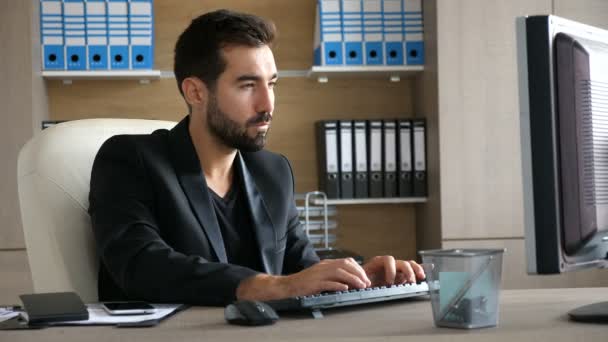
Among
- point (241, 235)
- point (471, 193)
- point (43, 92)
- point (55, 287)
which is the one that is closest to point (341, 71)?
point (471, 193)

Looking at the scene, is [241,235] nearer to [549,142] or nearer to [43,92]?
[549,142]

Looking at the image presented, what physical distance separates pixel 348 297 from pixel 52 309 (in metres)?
0.42

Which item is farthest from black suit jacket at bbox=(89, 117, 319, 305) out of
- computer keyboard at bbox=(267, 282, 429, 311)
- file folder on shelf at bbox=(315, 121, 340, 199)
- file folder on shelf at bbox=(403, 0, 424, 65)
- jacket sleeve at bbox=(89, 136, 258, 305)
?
file folder on shelf at bbox=(403, 0, 424, 65)

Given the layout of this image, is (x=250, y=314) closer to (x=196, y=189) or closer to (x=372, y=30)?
(x=196, y=189)

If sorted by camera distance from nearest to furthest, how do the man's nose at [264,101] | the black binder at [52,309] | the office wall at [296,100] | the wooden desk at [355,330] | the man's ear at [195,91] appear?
the wooden desk at [355,330] < the black binder at [52,309] < the man's nose at [264,101] < the man's ear at [195,91] < the office wall at [296,100]

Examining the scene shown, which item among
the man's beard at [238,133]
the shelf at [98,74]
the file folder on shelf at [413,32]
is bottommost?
the man's beard at [238,133]

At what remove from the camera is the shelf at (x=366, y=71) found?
3.61 meters

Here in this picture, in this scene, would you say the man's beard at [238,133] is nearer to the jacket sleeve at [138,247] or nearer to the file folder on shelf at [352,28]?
the jacket sleeve at [138,247]

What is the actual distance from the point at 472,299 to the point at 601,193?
0.28 m

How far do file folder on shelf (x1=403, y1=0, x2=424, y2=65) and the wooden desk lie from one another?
249 cm

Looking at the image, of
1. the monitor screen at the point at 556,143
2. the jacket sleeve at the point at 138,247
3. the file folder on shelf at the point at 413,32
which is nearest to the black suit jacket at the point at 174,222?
the jacket sleeve at the point at 138,247

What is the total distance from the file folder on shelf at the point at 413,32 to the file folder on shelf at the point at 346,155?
1.30ft

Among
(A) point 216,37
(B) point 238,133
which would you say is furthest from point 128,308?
(A) point 216,37

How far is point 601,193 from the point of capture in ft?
3.99
